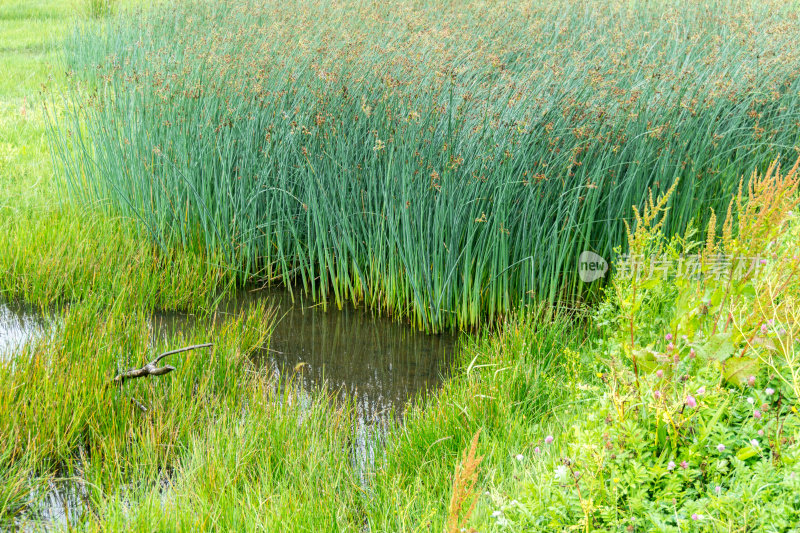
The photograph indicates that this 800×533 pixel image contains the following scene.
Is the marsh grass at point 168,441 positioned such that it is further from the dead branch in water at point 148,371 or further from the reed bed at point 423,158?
the reed bed at point 423,158

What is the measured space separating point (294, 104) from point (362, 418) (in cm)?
214

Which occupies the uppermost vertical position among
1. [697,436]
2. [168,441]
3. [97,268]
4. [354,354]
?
[697,436]

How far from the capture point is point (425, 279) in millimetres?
3814

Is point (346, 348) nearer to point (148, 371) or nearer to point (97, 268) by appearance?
point (148, 371)

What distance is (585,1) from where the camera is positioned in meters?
7.66

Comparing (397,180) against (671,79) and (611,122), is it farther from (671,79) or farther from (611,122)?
(671,79)

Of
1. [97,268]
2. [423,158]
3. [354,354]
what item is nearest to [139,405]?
[354,354]

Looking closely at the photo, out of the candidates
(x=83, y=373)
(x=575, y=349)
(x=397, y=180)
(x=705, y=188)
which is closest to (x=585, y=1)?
(x=705, y=188)

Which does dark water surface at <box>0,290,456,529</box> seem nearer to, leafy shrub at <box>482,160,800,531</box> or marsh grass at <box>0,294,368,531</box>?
marsh grass at <box>0,294,368,531</box>

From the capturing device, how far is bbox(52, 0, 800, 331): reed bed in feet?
12.0
